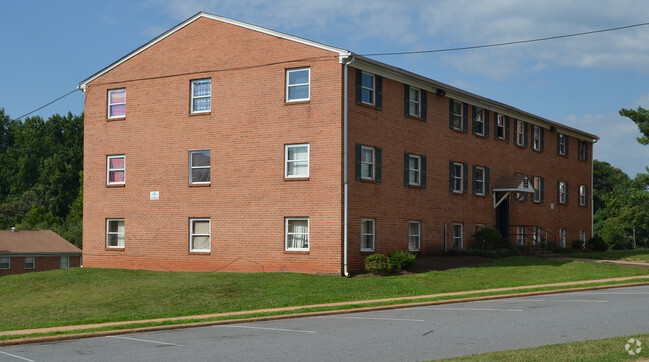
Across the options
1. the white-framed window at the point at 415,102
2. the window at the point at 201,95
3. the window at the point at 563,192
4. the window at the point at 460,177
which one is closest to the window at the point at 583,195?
the window at the point at 563,192

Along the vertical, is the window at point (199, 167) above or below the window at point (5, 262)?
above

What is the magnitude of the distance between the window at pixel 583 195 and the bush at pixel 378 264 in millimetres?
26268

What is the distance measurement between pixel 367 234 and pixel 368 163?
2.69m

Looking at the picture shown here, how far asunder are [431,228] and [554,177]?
15.7m

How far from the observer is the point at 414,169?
3219 cm

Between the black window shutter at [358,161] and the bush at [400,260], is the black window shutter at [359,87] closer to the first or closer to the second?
the black window shutter at [358,161]

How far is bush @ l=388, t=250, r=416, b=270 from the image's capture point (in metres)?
27.6

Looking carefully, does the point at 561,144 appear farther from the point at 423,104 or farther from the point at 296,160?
the point at 296,160

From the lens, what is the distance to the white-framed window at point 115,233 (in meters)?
33.0

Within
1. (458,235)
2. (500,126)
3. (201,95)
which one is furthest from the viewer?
(500,126)

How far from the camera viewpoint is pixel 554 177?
149 feet

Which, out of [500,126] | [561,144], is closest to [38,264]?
[500,126]

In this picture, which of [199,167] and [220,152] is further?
[199,167]

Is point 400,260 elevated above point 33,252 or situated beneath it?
elevated above
